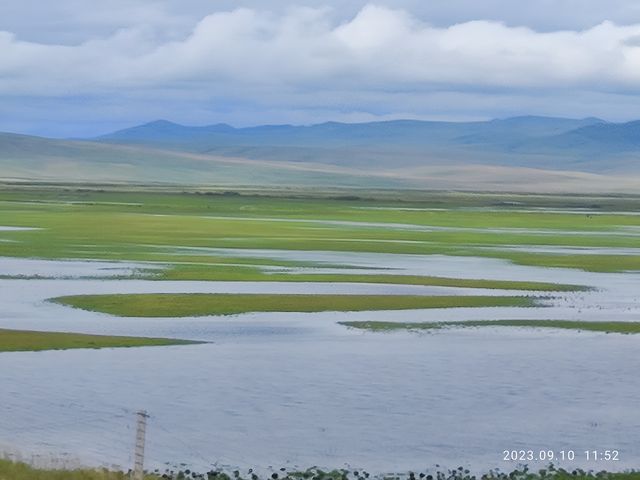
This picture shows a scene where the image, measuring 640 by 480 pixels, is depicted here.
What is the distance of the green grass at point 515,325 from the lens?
3089cm

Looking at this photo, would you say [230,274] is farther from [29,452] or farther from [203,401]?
[29,452]

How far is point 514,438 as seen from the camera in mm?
19516

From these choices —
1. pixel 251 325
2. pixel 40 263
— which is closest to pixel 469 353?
pixel 251 325

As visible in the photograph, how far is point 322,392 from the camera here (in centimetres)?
2264

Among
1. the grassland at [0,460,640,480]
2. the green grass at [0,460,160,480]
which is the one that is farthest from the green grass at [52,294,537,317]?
the green grass at [0,460,160,480]

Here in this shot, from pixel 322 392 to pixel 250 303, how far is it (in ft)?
40.8

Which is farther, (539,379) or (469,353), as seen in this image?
(469,353)

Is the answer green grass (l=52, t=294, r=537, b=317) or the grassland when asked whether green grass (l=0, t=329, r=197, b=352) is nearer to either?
green grass (l=52, t=294, r=537, b=317)

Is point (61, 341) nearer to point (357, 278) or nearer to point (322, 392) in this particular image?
point (322, 392)

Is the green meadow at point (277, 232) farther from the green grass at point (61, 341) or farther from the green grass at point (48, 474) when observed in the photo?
the green grass at point (48, 474)

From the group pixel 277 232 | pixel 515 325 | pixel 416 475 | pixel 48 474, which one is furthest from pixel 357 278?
pixel 48 474

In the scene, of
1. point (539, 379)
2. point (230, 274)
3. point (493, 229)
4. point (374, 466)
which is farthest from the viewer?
point (493, 229)

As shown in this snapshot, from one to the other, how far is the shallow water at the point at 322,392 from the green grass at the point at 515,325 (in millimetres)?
705

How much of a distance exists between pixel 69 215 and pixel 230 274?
3658 centimetres
